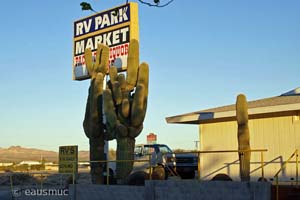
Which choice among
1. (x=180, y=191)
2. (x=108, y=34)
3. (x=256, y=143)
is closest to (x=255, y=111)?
(x=256, y=143)

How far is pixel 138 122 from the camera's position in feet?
76.3

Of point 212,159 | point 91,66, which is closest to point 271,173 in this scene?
point 212,159

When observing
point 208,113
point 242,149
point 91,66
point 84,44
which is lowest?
point 242,149

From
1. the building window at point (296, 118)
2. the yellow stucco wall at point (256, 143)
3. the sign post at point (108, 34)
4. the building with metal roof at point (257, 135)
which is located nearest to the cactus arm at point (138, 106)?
the building with metal roof at point (257, 135)

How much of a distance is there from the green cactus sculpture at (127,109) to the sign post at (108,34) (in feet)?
12.3

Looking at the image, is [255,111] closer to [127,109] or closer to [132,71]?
[127,109]

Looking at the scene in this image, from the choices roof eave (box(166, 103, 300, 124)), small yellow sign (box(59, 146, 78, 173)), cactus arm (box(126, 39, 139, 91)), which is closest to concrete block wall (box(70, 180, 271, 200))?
small yellow sign (box(59, 146, 78, 173))

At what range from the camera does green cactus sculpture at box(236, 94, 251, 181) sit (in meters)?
18.3

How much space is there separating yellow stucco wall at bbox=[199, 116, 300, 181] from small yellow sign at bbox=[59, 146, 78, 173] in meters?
6.01

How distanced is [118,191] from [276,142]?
21.5 ft

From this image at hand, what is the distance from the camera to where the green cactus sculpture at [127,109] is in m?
23.2

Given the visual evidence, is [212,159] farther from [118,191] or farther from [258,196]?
[258,196]

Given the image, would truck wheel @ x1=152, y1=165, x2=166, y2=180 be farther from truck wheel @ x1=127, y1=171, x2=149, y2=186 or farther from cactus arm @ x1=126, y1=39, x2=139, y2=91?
cactus arm @ x1=126, y1=39, x2=139, y2=91

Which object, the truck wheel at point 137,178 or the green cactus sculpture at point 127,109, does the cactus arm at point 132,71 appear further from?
the truck wheel at point 137,178
